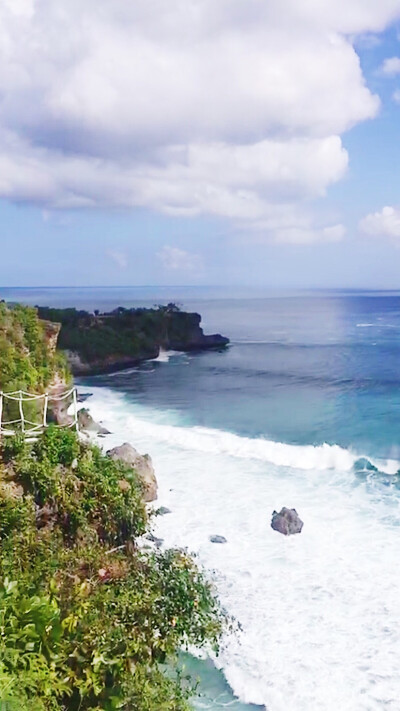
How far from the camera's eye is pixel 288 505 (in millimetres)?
21062

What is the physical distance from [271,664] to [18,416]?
1012 cm

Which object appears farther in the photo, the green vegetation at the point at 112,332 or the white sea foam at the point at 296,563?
the green vegetation at the point at 112,332

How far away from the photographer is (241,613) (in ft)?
46.8

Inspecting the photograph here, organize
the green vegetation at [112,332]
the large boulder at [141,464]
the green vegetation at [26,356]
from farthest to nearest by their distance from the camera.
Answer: the green vegetation at [112,332]
the large boulder at [141,464]
the green vegetation at [26,356]

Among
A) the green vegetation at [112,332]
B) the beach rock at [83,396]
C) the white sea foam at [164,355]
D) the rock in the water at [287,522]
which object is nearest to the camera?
the rock in the water at [287,522]

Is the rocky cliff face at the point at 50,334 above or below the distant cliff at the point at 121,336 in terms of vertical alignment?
above

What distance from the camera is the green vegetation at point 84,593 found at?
8.09 m

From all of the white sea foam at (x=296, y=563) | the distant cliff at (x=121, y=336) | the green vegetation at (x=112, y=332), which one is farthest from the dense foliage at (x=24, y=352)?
the green vegetation at (x=112, y=332)

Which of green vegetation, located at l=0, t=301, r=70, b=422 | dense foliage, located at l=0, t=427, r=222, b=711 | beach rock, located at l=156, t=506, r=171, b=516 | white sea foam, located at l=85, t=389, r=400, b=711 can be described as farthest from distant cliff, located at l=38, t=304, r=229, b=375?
dense foliage, located at l=0, t=427, r=222, b=711

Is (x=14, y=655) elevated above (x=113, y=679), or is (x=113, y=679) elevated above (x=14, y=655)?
(x=14, y=655)

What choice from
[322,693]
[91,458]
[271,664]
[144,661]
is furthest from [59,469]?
[322,693]

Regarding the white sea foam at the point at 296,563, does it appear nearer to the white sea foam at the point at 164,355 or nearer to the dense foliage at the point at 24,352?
the dense foliage at the point at 24,352

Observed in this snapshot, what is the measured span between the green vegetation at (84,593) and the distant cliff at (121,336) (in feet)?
145

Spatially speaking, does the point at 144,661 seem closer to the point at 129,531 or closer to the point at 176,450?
the point at 129,531
